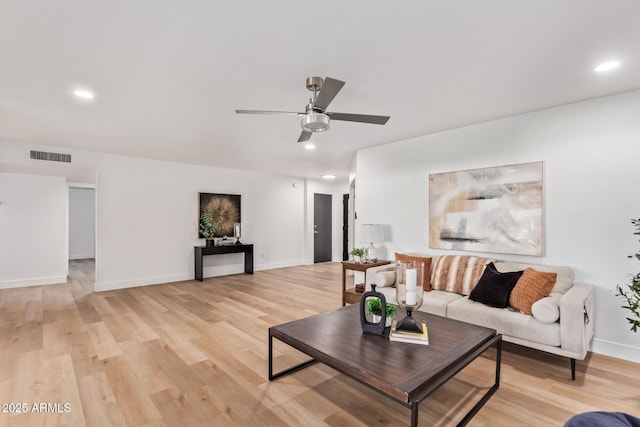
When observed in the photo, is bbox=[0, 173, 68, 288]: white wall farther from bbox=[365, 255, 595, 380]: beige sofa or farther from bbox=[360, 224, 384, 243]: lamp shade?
bbox=[365, 255, 595, 380]: beige sofa

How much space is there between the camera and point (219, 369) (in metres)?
2.56

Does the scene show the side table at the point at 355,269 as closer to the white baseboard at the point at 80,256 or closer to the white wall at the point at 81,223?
the white wall at the point at 81,223

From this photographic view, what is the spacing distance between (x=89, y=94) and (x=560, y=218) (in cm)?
471

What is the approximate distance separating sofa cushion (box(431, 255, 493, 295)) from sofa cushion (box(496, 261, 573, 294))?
0.22 metres

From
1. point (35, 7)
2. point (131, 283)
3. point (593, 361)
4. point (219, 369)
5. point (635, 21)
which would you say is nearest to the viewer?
point (35, 7)

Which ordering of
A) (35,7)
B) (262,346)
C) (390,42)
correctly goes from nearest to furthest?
1. (35,7)
2. (390,42)
3. (262,346)

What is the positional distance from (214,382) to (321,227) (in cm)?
652

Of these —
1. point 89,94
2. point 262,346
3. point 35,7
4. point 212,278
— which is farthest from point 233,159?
point 35,7

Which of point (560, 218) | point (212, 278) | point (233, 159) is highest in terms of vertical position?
point (233, 159)

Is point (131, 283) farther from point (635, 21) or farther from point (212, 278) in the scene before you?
point (635, 21)

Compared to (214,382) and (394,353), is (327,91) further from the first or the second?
(214,382)

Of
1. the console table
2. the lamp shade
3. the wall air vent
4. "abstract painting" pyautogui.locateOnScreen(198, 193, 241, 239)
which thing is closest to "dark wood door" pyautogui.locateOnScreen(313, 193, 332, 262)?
the console table

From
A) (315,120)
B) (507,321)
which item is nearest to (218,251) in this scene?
(315,120)

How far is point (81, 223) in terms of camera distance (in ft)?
30.8
